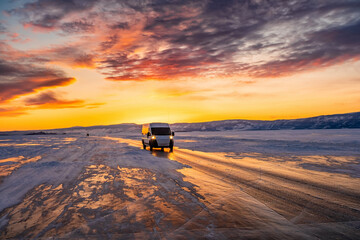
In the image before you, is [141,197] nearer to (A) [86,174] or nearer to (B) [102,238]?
(B) [102,238]

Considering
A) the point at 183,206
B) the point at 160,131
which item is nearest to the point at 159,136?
the point at 160,131

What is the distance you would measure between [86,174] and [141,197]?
4.27m

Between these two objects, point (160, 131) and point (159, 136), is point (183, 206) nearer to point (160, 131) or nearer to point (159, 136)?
point (159, 136)

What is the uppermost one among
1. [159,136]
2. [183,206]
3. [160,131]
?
[160,131]

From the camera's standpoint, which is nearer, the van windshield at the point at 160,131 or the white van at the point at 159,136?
the white van at the point at 159,136

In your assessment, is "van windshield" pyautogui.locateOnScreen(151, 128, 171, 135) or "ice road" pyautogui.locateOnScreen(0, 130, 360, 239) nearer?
"ice road" pyautogui.locateOnScreen(0, 130, 360, 239)

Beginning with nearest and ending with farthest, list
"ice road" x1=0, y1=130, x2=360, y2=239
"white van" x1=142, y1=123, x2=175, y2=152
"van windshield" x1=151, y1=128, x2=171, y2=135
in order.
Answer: "ice road" x1=0, y1=130, x2=360, y2=239 < "white van" x1=142, y1=123, x2=175, y2=152 < "van windshield" x1=151, y1=128, x2=171, y2=135

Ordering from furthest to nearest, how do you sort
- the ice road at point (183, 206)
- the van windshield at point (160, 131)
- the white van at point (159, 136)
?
the van windshield at point (160, 131)
the white van at point (159, 136)
the ice road at point (183, 206)

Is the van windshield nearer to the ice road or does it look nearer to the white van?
the white van

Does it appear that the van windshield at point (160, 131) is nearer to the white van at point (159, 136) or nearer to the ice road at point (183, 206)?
the white van at point (159, 136)

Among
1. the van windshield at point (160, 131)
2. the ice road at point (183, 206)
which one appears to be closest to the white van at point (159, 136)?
the van windshield at point (160, 131)

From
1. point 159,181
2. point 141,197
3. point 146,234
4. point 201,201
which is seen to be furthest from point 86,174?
point 146,234

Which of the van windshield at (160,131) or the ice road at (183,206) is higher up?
the van windshield at (160,131)

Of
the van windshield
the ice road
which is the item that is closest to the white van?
the van windshield
